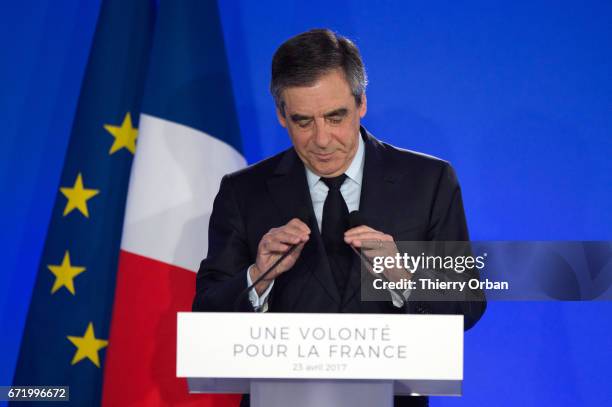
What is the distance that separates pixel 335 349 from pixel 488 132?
172 centimetres

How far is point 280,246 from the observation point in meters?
1.52

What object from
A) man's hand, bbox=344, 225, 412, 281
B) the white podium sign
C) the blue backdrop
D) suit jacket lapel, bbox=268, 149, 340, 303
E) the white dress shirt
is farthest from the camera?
the blue backdrop

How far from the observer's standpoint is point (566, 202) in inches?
111

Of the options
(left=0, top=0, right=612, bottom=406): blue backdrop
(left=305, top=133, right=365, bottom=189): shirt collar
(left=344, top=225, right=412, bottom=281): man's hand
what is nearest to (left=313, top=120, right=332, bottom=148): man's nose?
(left=305, top=133, right=365, bottom=189): shirt collar

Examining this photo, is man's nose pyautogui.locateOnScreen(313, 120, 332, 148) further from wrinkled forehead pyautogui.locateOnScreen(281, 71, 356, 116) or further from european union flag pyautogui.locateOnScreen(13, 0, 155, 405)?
european union flag pyautogui.locateOnScreen(13, 0, 155, 405)

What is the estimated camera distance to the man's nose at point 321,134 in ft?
6.04

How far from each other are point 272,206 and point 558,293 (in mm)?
1012

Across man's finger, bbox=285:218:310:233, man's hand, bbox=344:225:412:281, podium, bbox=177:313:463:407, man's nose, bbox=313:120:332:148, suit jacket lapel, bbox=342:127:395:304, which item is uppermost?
man's nose, bbox=313:120:332:148

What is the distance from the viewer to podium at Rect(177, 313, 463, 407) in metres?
1.29

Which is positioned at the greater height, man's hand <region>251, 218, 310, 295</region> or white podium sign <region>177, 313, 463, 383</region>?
man's hand <region>251, 218, 310, 295</region>

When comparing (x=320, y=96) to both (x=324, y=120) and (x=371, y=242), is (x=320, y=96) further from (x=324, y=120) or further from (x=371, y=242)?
(x=371, y=242)

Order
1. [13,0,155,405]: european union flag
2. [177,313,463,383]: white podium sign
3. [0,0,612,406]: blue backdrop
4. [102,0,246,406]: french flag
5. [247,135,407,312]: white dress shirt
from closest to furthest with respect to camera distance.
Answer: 1. [177,313,463,383]: white podium sign
2. [247,135,407,312]: white dress shirt
3. [102,0,246,406]: french flag
4. [13,0,155,405]: european union flag
5. [0,0,612,406]: blue backdrop

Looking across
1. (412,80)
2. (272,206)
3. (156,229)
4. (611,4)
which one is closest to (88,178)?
(156,229)

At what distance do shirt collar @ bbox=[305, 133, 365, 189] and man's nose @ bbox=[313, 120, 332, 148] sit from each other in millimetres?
123
